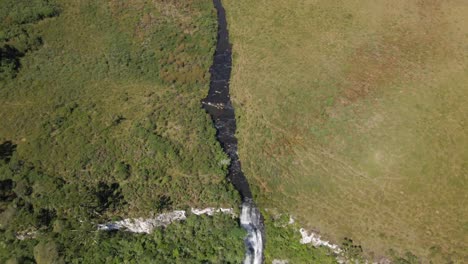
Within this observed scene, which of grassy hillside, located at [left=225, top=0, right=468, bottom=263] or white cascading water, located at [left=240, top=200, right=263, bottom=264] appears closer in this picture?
white cascading water, located at [left=240, top=200, right=263, bottom=264]

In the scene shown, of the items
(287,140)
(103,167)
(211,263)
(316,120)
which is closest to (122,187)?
(103,167)

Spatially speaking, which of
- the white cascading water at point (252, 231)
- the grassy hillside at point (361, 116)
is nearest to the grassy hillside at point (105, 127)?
the white cascading water at point (252, 231)

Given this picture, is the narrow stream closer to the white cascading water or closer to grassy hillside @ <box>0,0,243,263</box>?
the white cascading water

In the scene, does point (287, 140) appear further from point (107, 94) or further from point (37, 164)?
point (37, 164)

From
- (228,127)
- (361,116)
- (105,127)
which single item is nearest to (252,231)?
(228,127)

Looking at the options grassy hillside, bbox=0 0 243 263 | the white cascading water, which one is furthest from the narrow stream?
grassy hillside, bbox=0 0 243 263

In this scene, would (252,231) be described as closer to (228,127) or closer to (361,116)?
(228,127)

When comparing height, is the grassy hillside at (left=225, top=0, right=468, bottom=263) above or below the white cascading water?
above
